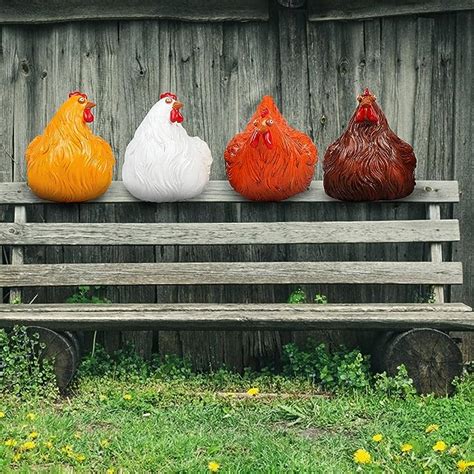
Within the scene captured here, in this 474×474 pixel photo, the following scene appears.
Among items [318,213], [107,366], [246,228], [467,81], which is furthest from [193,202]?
[467,81]

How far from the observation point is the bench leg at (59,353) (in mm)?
4410

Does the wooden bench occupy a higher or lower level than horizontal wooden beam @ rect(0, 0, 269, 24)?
lower

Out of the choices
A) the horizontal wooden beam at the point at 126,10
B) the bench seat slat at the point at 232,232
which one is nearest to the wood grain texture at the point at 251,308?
the bench seat slat at the point at 232,232

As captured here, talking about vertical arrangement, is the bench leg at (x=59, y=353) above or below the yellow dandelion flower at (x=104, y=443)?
above

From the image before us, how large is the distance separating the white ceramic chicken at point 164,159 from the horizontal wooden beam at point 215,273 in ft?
1.56

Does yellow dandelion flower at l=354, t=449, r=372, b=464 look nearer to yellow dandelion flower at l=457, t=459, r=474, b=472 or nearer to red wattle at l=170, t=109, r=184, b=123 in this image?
yellow dandelion flower at l=457, t=459, r=474, b=472

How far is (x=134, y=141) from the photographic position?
483 cm

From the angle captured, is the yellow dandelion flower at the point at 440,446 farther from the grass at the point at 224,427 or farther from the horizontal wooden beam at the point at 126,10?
the horizontal wooden beam at the point at 126,10

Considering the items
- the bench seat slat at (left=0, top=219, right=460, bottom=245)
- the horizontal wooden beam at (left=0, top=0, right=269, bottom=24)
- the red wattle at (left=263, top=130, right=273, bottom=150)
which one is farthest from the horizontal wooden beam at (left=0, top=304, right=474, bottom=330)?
the horizontal wooden beam at (left=0, top=0, right=269, bottom=24)

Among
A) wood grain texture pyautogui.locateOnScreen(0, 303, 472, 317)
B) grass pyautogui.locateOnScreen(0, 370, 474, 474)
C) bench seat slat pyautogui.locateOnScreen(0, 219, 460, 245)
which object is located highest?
bench seat slat pyautogui.locateOnScreen(0, 219, 460, 245)

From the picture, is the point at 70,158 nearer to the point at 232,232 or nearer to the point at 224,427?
the point at 232,232

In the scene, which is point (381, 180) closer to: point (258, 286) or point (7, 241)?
point (258, 286)

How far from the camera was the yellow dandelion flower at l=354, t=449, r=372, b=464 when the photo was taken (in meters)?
3.36

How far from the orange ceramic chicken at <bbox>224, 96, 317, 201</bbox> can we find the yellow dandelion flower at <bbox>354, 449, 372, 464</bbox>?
1.88 metres
